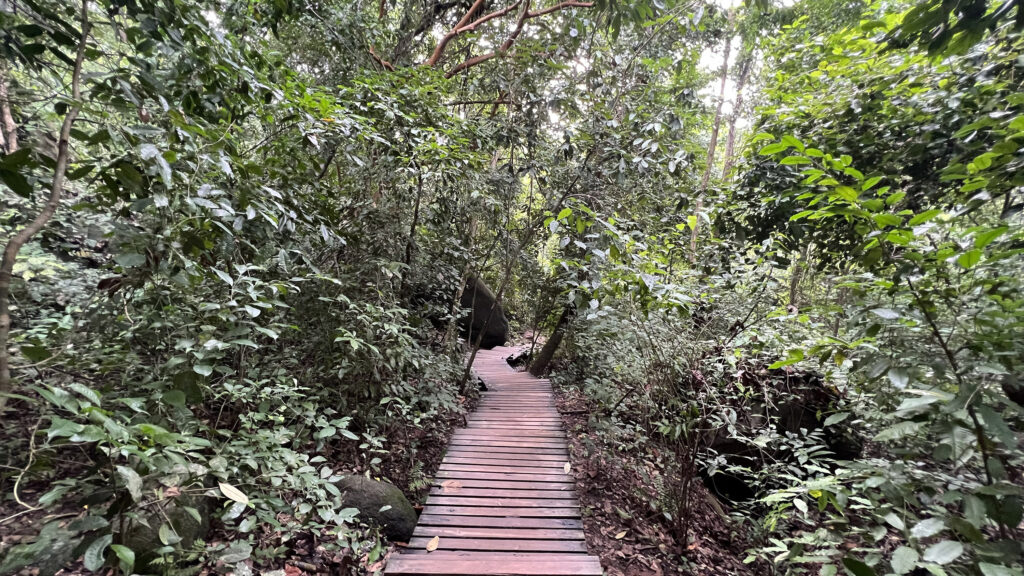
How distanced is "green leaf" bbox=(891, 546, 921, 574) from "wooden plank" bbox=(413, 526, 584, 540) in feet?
7.09

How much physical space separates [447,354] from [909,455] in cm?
495

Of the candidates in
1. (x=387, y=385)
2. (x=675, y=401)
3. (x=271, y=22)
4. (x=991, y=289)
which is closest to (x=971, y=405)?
(x=991, y=289)

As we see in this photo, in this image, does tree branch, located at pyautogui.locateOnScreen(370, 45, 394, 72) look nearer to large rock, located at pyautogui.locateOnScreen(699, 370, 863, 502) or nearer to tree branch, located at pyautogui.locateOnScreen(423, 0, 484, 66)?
tree branch, located at pyautogui.locateOnScreen(423, 0, 484, 66)

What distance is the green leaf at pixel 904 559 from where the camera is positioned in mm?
1228

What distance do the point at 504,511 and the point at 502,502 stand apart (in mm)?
133

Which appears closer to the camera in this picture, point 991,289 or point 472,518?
point 991,289

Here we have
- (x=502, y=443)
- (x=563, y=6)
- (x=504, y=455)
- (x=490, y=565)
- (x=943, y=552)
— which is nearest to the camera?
(x=943, y=552)

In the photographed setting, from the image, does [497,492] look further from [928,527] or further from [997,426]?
[997,426]

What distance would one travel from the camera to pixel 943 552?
1141mm

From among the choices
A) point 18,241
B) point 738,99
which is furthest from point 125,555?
point 738,99

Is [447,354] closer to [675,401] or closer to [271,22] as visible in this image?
[675,401]

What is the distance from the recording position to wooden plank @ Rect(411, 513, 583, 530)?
3.13 m

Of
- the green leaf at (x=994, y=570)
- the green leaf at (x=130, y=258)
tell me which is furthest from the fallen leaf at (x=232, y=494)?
the green leaf at (x=994, y=570)

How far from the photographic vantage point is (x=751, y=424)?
3.51 meters
